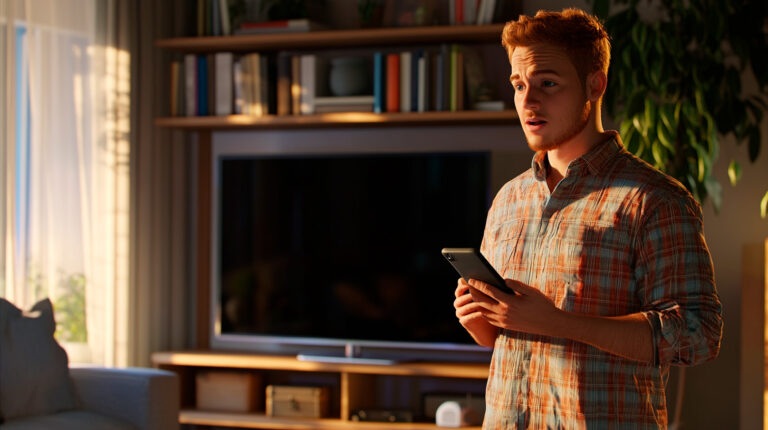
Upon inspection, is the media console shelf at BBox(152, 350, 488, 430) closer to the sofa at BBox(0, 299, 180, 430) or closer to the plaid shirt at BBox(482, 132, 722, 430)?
the sofa at BBox(0, 299, 180, 430)

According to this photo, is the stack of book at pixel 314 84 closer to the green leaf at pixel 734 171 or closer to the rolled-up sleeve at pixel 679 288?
the green leaf at pixel 734 171

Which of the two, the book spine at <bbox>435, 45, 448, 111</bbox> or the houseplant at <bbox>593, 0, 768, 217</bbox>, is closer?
the houseplant at <bbox>593, 0, 768, 217</bbox>

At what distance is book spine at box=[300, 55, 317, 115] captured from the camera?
3.86 m

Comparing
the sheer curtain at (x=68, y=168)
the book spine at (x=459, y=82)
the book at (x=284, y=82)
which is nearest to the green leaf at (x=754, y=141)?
the book spine at (x=459, y=82)

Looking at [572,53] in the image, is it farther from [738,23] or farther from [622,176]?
[738,23]

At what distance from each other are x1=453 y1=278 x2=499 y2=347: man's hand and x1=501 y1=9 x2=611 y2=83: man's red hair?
39 centimetres

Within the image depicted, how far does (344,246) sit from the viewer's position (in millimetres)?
3902

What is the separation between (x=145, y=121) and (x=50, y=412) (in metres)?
1.55

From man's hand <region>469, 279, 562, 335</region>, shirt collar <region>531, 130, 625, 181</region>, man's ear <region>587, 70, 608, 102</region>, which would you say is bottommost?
man's hand <region>469, 279, 562, 335</region>

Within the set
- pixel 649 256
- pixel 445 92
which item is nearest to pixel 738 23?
pixel 445 92

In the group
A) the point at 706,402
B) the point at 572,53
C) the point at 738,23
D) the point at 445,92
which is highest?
Answer: the point at 738,23

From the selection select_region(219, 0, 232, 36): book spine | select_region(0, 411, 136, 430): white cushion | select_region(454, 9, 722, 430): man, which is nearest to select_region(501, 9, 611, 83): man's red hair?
select_region(454, 9, 722, 430): man

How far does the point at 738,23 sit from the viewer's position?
Result: 3389 mm

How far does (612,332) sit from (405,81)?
2597 millimetres
